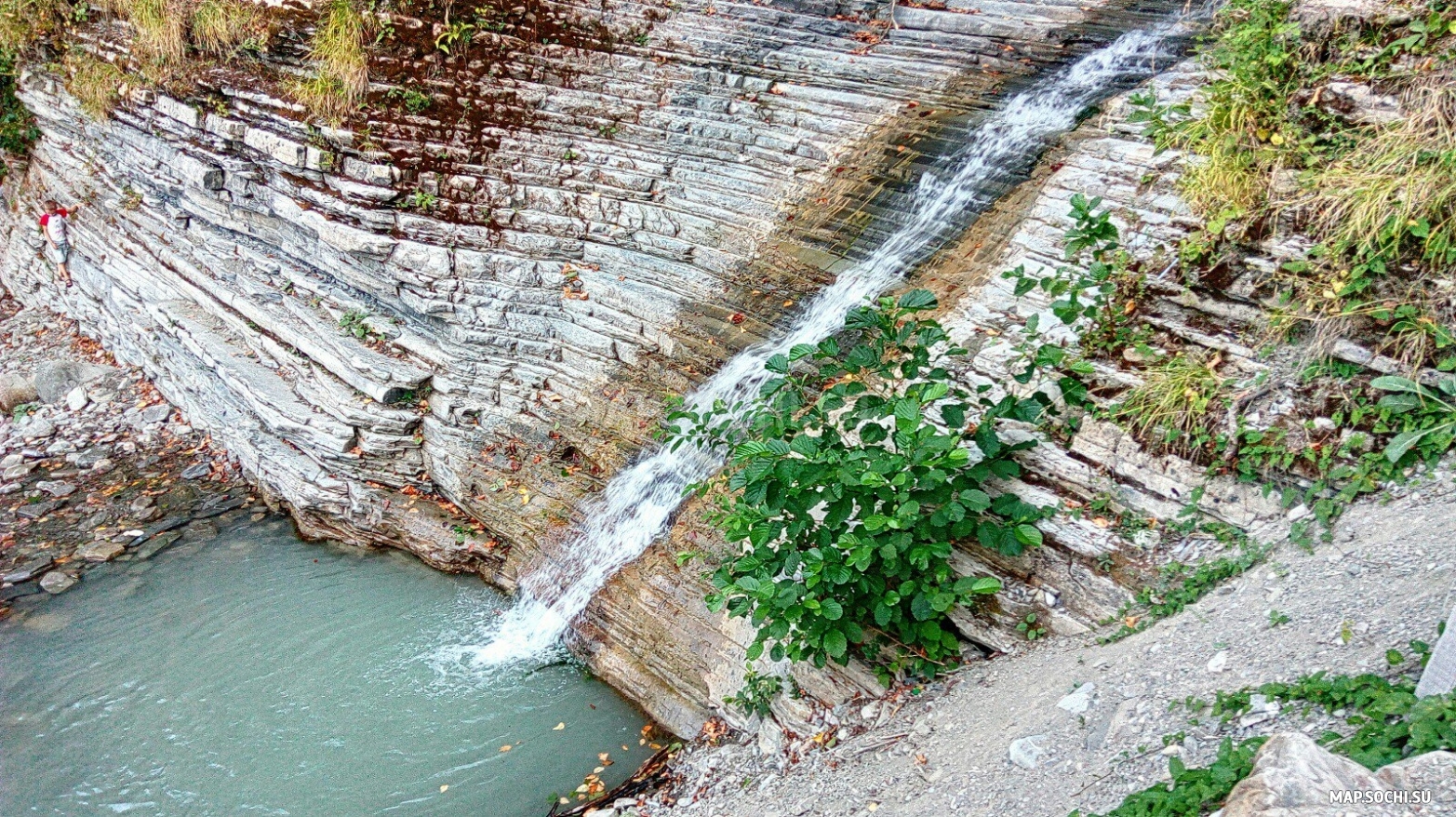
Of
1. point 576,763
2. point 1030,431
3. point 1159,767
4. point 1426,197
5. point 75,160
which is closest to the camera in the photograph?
point 1159,767

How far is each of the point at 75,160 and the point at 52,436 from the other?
138 inches

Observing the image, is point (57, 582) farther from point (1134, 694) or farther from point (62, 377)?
point (1134, 694)

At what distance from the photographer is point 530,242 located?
7.95 m

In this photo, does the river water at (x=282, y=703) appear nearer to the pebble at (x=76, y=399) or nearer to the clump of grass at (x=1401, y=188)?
the pebble at (x=76, y=399)

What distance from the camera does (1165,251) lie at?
17.3 feet

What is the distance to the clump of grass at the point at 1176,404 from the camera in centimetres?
468

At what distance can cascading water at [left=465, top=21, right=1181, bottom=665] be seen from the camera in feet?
22.4

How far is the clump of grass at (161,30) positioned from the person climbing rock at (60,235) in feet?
8.92

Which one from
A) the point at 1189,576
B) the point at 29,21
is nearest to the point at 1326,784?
the point at 1189,576

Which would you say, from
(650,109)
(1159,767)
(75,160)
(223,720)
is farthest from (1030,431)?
(75,160)

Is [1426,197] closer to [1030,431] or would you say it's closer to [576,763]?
[1030,431]

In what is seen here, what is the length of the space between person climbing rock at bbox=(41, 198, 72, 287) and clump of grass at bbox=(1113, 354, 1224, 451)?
11773mm

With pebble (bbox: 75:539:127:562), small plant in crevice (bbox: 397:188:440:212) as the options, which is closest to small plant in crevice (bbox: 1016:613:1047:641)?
small plant in crevice (bbox: 397:188:440:212)

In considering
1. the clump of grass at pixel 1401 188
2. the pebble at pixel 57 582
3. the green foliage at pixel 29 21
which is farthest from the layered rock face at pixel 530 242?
the green foliage at pixel 29 21
